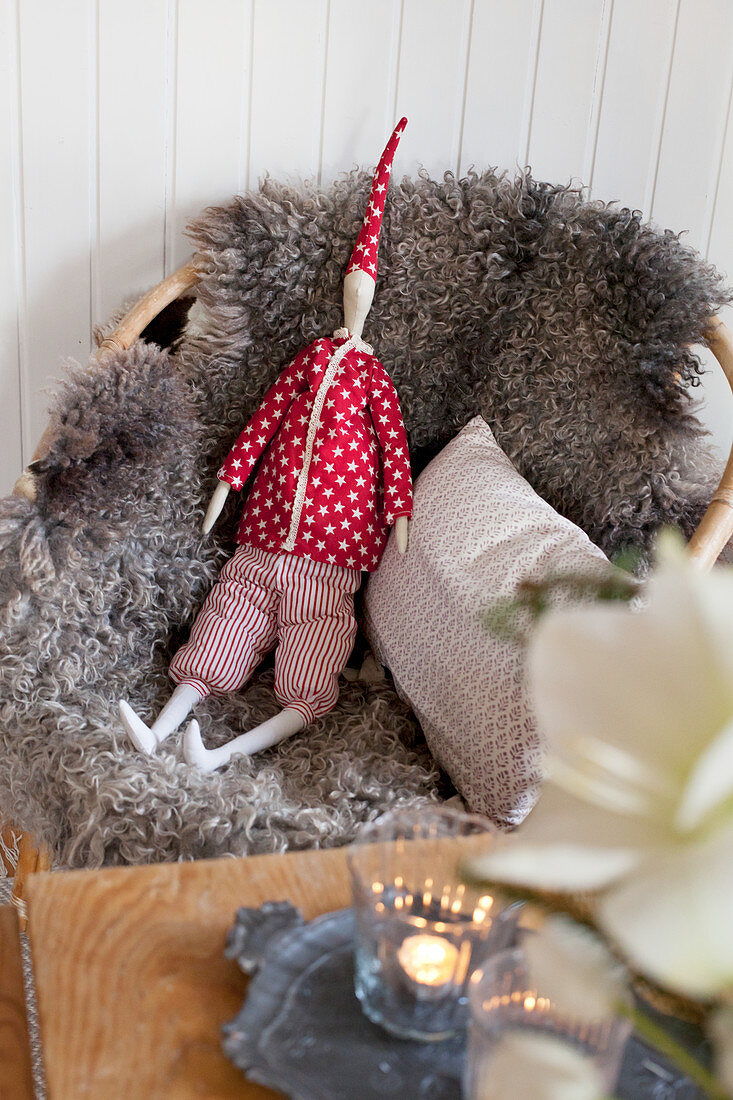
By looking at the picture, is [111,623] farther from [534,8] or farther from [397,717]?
[534,8]

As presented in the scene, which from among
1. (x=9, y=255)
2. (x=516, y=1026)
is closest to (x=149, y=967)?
(x=516, y=1026)

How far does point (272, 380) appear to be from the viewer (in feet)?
4.73

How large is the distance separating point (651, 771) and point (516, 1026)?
0.21 m

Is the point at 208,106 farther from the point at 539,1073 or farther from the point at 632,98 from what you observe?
the point at 539,1073

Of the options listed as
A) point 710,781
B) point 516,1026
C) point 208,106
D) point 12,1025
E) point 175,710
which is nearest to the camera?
point 710,781

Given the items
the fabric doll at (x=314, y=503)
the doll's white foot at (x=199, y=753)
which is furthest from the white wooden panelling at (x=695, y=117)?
the doll's white foot at (x=199, y=753)

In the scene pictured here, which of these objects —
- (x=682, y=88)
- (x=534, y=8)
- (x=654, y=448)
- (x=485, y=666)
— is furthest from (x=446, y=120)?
(x=485, y=666)

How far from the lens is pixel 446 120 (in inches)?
60.5

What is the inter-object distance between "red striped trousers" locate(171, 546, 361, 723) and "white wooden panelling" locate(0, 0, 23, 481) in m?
0.51

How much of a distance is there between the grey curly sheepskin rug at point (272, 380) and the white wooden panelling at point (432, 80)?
0.08 meters

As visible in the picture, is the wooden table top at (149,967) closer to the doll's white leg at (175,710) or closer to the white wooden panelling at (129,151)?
the doll's white leg at (175,710)

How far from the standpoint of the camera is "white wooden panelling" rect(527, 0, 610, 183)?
151 cm

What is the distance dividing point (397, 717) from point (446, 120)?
993mm

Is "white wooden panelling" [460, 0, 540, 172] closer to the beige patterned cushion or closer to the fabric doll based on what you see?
the fabric doll
